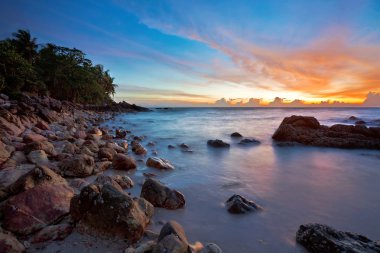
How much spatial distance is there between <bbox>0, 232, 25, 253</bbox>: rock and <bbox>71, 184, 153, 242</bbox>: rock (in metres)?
0.52

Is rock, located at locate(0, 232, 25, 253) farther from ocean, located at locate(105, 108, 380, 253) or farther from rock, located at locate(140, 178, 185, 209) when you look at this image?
rock, located at locate(140, 178, 185, 209)

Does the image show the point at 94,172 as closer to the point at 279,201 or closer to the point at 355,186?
the point at 279,201

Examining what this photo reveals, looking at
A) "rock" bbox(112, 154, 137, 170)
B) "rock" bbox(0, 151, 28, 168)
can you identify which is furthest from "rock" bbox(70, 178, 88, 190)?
"rock" bbox(112, 154, 137, 170)

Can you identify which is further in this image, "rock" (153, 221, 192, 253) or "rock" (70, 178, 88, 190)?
"rock" (70, 178, 88, 190)

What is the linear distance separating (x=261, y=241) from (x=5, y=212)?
2.72 m

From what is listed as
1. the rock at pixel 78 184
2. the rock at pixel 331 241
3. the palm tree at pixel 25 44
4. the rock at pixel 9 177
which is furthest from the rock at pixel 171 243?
the palm tree at pixel 25 44

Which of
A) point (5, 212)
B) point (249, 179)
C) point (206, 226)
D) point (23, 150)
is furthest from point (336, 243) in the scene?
point (23, 150)

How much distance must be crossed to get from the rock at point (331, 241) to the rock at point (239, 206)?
873 millimetres

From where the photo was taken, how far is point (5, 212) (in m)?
2.40

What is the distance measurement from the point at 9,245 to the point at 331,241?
9.66 ft

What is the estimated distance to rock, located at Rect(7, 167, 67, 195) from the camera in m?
2.88

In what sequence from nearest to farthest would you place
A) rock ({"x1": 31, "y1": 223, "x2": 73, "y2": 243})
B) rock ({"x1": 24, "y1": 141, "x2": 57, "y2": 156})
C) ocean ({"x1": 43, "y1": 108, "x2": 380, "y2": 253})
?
rock ({"x1": 31, "y1": 223, "x2": 73, "y2": 243}) < ocean ({"x1": 43, "y1": 108, "x2": 380, "y2": 253}) < rock ({"x1": 24, "y1": 141, "x2": 57, "y2": 156})

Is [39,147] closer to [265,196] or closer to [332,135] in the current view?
[265,196]

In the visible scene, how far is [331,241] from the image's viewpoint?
2.40 metres
